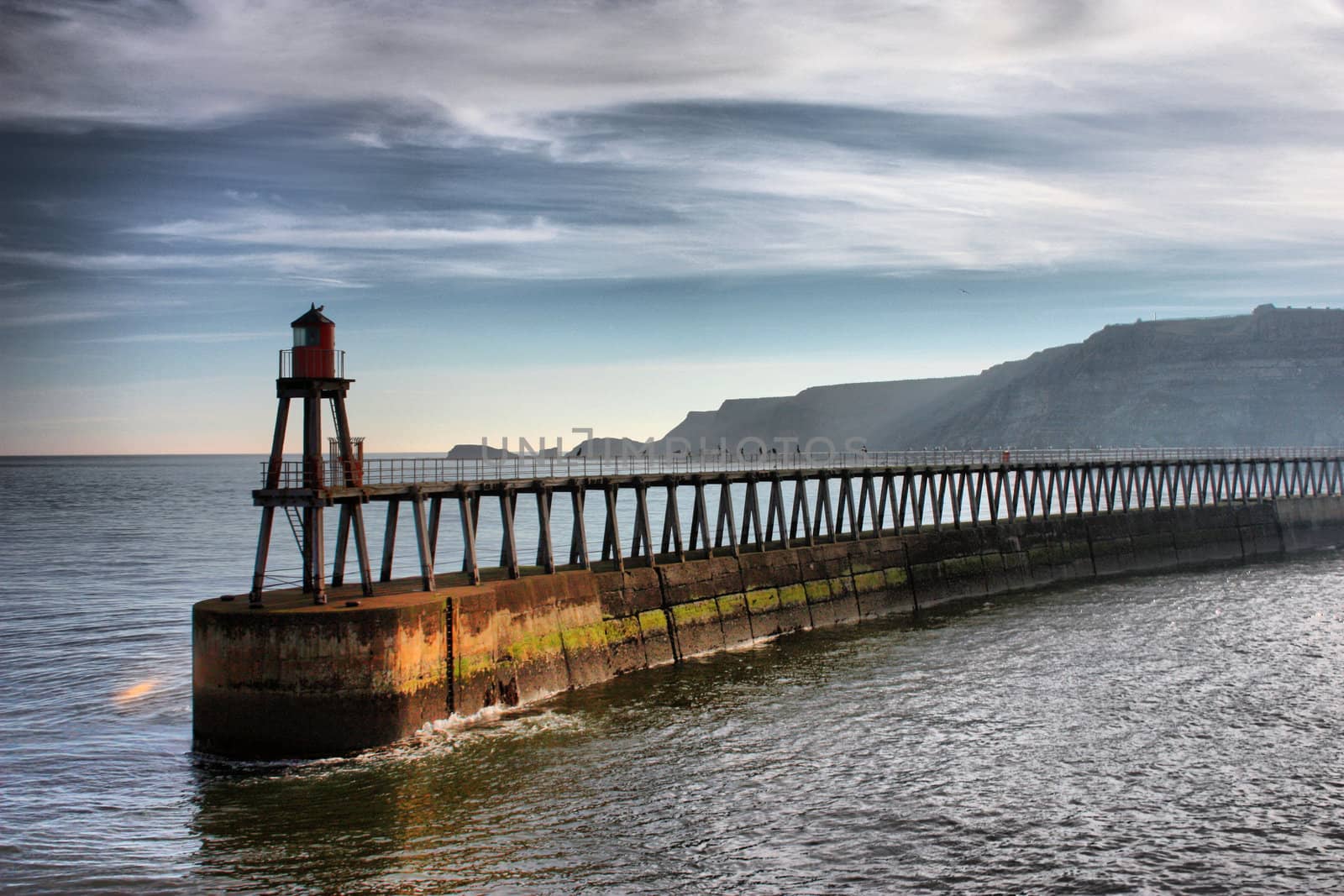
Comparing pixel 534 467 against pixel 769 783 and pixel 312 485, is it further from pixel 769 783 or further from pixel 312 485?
pixel 769 783

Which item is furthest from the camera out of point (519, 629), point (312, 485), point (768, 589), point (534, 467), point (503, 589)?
point (768, 589)

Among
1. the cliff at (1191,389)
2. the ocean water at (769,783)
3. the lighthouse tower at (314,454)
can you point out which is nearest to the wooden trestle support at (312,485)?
the lighthouse tower at (314,454)

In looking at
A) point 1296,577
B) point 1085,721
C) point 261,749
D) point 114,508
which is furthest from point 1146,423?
point 261,749

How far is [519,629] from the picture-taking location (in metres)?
26.1

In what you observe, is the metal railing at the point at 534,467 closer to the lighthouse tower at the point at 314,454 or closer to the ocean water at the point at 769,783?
the lighthouse tower at the point at 314,454

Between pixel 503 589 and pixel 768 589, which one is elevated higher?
pixel 503 589

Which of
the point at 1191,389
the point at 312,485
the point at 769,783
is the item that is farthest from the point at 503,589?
the point at 1191,389

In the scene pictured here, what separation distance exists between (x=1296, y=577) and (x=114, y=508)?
115 metres

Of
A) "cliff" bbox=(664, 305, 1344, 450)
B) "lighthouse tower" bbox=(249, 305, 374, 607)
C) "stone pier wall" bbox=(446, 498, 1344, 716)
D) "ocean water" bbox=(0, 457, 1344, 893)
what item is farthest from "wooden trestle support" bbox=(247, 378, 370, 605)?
"cliff" bbox=(664, 305, 1344, 450)

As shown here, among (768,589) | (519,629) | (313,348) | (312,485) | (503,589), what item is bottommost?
(768,589)

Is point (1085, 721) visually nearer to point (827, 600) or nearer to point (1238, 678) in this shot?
point (1238, 678)

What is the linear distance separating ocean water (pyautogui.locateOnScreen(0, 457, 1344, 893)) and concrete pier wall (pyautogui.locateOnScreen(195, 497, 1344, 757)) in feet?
2.60

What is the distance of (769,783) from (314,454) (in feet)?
41.7

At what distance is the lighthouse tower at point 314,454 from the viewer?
79.8 feet
